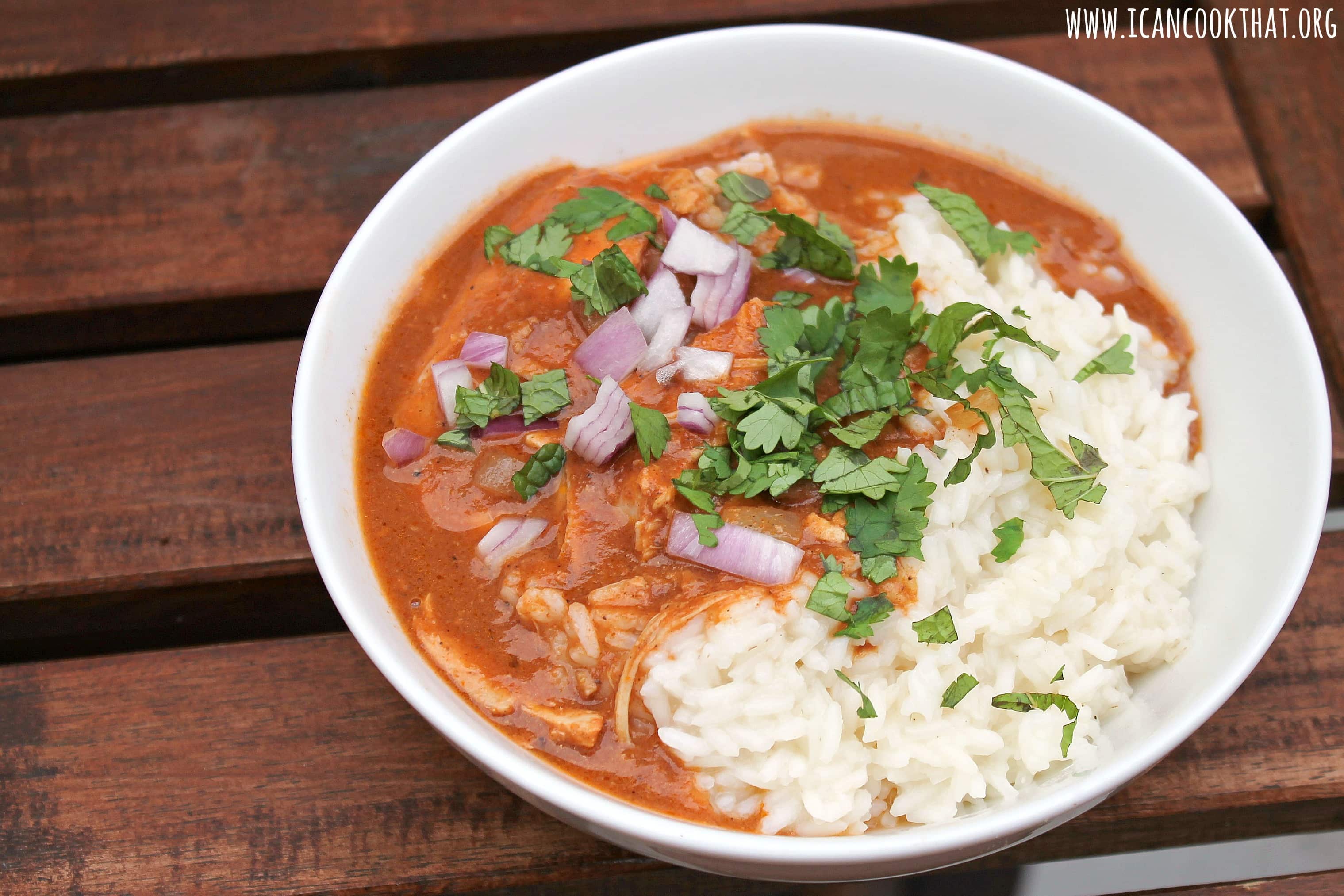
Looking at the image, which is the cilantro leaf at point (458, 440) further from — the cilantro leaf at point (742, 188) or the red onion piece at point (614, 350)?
the cilantro leaf at point (742, 188)

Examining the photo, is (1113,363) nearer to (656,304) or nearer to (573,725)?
(656,304)

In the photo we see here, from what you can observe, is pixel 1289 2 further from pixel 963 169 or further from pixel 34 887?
pixel 34 887

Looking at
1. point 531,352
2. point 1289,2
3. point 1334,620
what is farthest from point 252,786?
point 1289,2

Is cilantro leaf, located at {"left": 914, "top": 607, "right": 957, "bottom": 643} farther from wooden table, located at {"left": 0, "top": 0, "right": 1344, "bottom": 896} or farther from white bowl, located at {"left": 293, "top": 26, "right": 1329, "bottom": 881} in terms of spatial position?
wooden table, located at {"left": 0, "top": 0, "right": 1344, "bottom": 896}

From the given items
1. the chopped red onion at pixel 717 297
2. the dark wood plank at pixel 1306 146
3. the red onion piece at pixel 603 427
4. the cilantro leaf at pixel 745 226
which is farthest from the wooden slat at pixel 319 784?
the cilantro leaf at pixel 745 226

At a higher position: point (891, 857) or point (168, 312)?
point (891, 857)
